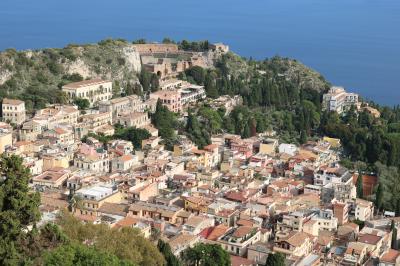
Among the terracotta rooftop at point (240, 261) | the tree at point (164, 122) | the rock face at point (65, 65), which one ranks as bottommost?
the terracotta rooftop at point (240, 261)

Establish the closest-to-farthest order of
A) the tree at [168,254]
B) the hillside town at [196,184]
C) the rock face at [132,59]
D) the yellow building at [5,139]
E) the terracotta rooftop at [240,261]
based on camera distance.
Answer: the tree at [168,254], the terracotta rooftop at [240,261], the hillside town at [196,184], the yellow building at [5,139], the rock face at [132,59]

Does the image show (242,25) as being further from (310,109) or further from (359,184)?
(359,184)

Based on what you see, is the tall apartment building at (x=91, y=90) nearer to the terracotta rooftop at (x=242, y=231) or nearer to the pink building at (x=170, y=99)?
the pink building at (x=170, y=99)

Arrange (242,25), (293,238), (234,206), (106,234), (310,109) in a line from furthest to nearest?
(242,25) → (310,109) → (234,206) → (293,238) → (106,234)

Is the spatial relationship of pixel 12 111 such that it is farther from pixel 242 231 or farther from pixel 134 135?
pixel 242 231

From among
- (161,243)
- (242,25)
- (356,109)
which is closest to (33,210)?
(161,243)

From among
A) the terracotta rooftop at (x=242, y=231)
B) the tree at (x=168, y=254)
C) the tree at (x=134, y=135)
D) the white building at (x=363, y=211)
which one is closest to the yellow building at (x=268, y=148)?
the tree at (x=134, y=135)
